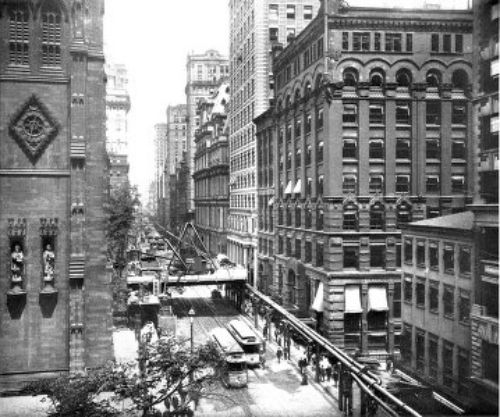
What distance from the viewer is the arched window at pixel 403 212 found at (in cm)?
4503

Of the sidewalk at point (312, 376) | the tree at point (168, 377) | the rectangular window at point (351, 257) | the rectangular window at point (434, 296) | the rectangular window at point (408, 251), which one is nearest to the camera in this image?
the tree at point (168, 377)

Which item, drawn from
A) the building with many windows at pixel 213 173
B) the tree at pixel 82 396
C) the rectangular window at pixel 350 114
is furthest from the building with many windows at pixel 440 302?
the building with many windows at pixel 213 173

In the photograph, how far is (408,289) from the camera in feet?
115

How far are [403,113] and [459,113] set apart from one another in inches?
226

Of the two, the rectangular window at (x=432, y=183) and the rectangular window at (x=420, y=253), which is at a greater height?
the rectangular window at (x=432, y=183)

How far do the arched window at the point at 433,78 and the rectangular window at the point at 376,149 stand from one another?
5807 millimetres

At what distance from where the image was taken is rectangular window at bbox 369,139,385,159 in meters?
45.1

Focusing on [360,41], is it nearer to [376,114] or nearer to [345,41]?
[345,41]

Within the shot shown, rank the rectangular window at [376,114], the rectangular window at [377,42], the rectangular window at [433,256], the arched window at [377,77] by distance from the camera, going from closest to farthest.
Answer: the rectangular window at [433,256] → the rectangular window at [377,42] → the arched window at [377,77] → the rectangular window at [376,114]

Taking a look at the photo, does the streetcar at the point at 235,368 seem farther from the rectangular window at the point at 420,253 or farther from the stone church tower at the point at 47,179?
the rectangular window at the point at 420,253

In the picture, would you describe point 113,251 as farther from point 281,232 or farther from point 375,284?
point 375,284

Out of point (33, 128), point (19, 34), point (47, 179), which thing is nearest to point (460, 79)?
point (47, 179)

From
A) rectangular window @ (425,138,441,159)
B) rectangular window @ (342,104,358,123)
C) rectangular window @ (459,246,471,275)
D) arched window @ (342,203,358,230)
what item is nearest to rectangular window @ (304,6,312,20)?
rectangular window @ (342,104,358,123)

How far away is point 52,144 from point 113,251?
126 ft
